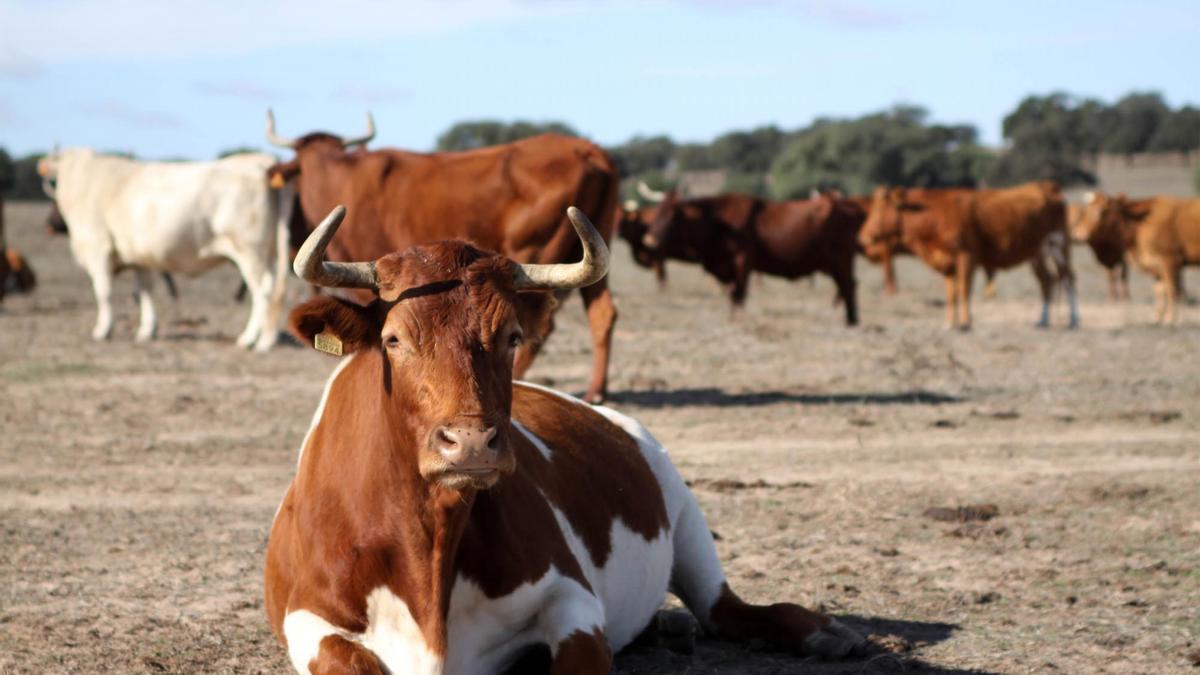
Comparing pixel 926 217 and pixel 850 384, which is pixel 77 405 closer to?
pixel 850 384

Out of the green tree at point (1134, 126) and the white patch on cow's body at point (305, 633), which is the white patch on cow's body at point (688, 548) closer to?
the white patch on cow's body at point (305, 633)

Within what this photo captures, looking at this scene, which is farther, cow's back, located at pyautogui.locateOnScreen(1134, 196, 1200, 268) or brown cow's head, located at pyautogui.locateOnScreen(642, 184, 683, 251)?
cow's back, located at pyautogui.locateOnScreen(1134, 196, 1200, 268)

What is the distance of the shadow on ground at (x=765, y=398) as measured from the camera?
1152cm

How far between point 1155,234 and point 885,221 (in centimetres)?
410

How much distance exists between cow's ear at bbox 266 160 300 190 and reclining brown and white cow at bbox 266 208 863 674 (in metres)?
9.87

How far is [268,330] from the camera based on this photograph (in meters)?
15.6

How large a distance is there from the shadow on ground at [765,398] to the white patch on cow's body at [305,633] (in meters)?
7.49

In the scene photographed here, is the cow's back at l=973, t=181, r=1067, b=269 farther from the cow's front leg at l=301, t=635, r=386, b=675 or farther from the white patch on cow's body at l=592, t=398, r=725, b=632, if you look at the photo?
the cow's front leg at l=301, t=635, r=386, b=675

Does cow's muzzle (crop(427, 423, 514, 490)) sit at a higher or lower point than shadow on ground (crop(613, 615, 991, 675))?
higher

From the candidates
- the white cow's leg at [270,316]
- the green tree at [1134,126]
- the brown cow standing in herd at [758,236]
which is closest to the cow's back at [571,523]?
the white cow's leg at [270,316]

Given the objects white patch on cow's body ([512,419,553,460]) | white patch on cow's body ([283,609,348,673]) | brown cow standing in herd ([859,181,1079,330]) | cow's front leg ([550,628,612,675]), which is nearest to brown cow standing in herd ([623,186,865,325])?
brown cow standing in herd ([859,181,1079,330])

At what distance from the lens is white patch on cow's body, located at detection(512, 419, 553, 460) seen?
470cm

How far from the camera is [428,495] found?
3869 mm

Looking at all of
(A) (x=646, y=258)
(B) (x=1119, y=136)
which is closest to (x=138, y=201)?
(A) (x=646, y=258)
